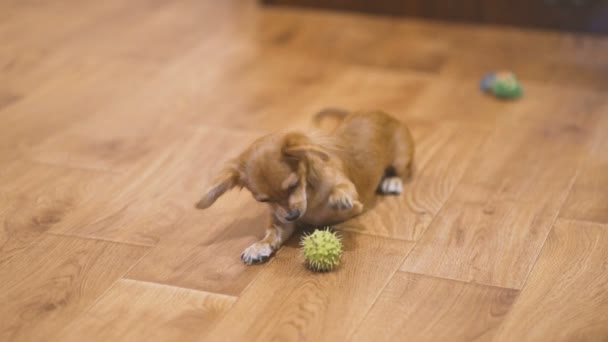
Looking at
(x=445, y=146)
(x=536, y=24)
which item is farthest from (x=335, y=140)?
(x=536, y=24)

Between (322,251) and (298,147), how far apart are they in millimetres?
243

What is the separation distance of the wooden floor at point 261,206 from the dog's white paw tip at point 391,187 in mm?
52

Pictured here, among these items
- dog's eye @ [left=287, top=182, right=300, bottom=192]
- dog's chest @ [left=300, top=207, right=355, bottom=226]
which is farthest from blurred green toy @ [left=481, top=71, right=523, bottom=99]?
dog's eye @ [left=287, top=182, right=300, bottom=192]

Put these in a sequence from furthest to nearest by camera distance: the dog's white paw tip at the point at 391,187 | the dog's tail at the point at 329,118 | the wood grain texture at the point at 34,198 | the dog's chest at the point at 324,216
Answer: the dog's tail at the point at 329,118, the dog's white paw tip at the point at 391,187, the wood grain texture at the point at 34,198, the dog's chest at the point at 324,216

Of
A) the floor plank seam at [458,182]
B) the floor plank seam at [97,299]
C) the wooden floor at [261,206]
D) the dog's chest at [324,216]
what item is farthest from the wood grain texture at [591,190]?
the floor plank seam at [97,299]

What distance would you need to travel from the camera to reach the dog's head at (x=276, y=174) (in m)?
2.04

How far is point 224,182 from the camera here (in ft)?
6.81

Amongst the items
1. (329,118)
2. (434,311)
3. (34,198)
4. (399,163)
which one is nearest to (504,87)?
(329,118)

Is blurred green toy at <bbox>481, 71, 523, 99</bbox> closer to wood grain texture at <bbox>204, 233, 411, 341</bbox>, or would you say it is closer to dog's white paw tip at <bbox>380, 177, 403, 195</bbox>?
dog's white paw tip at <bbox>380, 177, 403, 195</bbox>

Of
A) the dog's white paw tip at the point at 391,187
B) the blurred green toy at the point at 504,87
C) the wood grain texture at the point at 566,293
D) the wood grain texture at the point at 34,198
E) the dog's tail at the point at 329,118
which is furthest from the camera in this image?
the blurred green toy at the point at 504,87

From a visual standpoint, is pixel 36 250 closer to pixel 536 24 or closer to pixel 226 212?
pixel 226 212

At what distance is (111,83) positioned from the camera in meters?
3.31

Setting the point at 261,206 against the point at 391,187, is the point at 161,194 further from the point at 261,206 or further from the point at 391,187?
the point at 391,187

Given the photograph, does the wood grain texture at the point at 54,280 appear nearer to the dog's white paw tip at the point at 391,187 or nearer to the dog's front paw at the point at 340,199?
the dog's front paw at the point at 340,199
